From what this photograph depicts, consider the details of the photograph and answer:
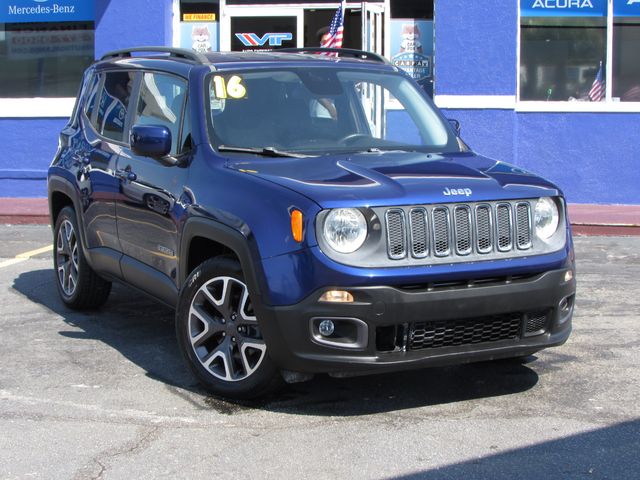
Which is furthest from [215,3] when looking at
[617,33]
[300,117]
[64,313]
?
[300,117]

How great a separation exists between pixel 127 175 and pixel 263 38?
871cm

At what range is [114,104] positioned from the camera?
23.9 ft

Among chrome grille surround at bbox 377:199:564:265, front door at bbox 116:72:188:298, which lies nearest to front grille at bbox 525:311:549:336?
chrome grille surround at bbox 377:199:564:265

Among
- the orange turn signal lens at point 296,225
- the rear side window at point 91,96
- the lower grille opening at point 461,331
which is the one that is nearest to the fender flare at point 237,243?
the orange turn signal lens at point 296,225

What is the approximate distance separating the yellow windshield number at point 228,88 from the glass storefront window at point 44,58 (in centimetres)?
917

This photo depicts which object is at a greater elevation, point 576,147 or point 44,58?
point 44,58

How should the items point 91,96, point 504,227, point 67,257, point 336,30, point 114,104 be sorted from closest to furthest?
point 504,227
point 114,104
point 91,96
point 67,257
point 336,30

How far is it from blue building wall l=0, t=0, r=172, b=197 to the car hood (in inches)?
364

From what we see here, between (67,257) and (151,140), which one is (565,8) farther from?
(151,140)

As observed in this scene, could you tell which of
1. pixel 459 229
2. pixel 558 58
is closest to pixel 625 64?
pixel 558 58

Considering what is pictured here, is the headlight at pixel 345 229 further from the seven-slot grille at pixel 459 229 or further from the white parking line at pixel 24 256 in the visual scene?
the white parking line at pixel 24 256

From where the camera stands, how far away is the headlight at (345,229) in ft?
16.4

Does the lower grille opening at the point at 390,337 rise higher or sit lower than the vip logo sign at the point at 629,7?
lower

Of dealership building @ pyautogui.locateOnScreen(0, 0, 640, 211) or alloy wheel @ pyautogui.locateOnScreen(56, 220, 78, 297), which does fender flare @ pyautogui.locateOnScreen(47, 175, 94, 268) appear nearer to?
alloy wheel @ pyautogui.locateOnScreen(56, 220, 78, 297)
